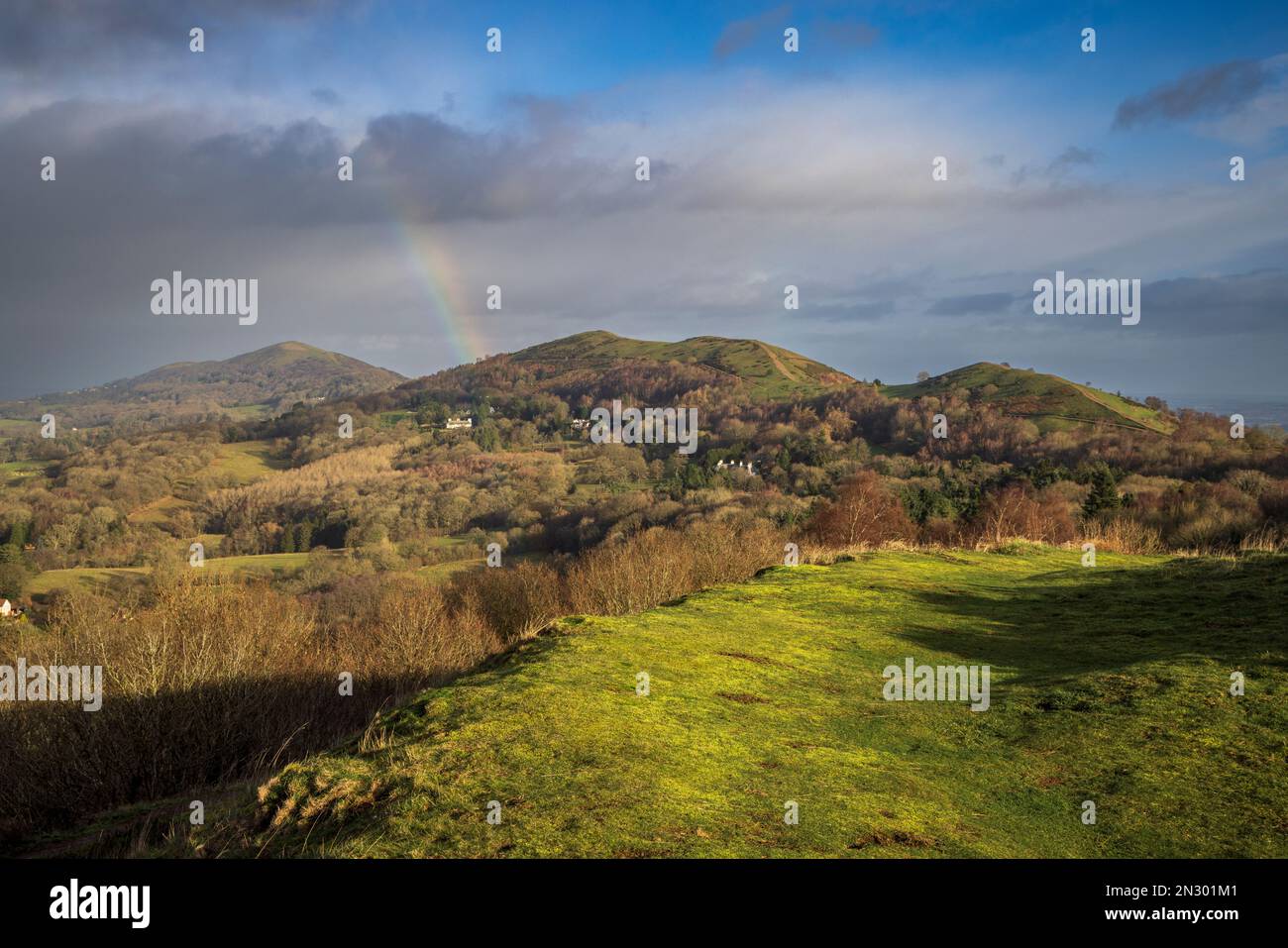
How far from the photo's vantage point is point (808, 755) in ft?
29.8

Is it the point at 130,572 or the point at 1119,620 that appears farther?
the point at 130,572

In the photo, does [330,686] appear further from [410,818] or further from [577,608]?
[410,818]

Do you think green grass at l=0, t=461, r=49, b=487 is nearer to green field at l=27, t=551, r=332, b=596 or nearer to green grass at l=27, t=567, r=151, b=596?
green field at l=27, t=551, r=332, b=596

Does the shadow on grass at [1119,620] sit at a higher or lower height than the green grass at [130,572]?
higher

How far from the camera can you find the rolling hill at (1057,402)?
14812cm

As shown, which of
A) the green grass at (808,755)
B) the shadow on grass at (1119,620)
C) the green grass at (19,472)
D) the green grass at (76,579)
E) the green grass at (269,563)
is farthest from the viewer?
the green grass at (19,472)

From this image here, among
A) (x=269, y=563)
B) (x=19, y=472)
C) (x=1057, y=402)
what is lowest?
(x=269, y=563)

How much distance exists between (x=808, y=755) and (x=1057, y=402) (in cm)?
17809

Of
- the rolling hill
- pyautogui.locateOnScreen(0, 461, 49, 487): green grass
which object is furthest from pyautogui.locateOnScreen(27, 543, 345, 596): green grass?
the rolling hill

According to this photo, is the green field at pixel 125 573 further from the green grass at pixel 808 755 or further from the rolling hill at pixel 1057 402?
the rolling hill at pixel 1057 402

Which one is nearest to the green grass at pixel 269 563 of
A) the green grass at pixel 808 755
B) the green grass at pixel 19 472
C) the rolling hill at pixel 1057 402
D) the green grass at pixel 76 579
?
the green grass at pixel 76 579

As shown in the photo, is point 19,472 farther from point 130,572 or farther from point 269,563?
point 130,572

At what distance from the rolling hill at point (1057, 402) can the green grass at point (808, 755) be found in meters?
147

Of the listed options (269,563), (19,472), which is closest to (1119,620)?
(269,563)
